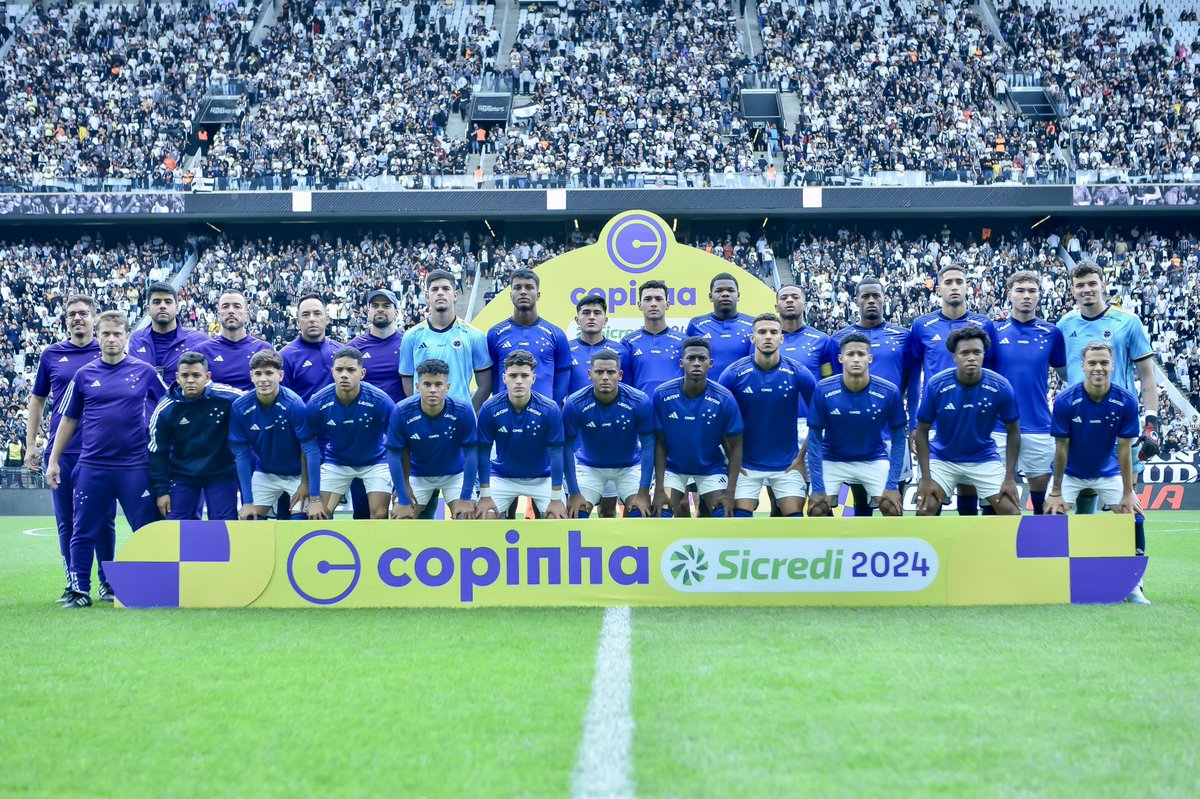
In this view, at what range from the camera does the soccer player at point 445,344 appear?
9.02 metres

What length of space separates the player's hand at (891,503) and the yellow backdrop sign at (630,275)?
832 centimetres

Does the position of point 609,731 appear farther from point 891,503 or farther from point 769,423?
point 769,423

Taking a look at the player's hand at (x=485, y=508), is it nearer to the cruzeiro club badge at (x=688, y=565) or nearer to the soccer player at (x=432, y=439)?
the soccer player at (x=432, y=439)

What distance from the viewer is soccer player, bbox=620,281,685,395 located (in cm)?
950

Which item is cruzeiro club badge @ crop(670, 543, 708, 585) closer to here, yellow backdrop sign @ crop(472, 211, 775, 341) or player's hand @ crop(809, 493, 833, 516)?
player's hand @ crop(809, 493, 833, 516)

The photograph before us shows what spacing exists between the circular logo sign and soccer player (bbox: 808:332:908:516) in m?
8.12

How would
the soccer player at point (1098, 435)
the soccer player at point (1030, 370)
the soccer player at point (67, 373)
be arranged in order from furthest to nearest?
the soccer player at point (1030, 370), the soccer player at point (67, 373), the soccer player at point (1098, 435)

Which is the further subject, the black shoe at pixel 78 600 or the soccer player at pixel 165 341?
the soccer player at pixel 165 341

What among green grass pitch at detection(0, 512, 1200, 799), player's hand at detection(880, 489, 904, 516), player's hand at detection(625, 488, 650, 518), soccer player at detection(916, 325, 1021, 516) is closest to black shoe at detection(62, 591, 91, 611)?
green grass pitch at detection(0, 512, 1200, 799)

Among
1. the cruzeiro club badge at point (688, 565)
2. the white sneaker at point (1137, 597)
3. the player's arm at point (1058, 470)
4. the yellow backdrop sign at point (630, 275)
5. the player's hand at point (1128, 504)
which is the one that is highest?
the yellow backdrop sign at point (630, 275)

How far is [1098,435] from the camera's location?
26.2 ft

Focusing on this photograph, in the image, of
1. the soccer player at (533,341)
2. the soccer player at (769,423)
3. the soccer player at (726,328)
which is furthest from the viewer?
the soccer player at (726,328)

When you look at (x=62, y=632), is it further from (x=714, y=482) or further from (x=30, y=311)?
(x=30, y=311)

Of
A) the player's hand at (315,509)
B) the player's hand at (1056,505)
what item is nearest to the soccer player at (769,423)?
the player's hand at (1056,505)
